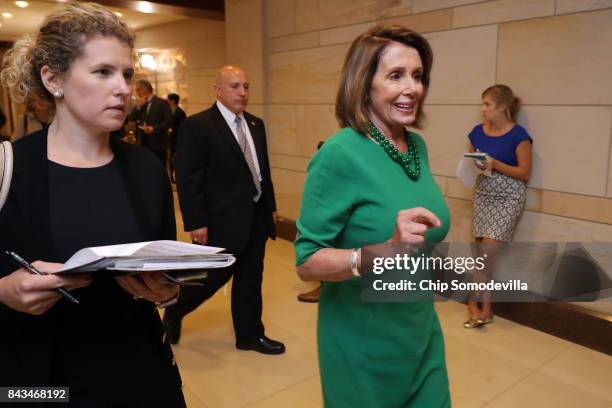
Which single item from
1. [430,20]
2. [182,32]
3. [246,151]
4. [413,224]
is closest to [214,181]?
[246,151]

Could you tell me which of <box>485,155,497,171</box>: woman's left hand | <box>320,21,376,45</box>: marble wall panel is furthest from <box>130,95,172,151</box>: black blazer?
<box>485,155,497,171</box>: woman's left hand

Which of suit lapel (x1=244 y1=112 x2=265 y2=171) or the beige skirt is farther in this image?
the beige skirt

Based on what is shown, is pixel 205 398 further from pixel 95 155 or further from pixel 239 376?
pixel 95 155

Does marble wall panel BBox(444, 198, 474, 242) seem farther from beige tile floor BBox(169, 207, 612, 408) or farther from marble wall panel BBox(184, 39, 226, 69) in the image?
marble wall panel BBox(184, 39, 226, 69)

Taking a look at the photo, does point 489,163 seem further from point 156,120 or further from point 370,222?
point 156,120

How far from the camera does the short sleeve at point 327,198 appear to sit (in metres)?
1.36

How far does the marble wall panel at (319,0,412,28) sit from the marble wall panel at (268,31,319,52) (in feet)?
0.69

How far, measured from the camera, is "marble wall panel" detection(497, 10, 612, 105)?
320 cm

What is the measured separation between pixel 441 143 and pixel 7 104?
17148 millimetres

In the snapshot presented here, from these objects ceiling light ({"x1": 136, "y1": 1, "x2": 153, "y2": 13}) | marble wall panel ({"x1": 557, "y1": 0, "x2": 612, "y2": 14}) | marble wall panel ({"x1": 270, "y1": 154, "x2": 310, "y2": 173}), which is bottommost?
marble wall panel ({"x1": 270, "y1": 154, "x2": 310, "y2": 173})

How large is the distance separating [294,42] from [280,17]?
45cm

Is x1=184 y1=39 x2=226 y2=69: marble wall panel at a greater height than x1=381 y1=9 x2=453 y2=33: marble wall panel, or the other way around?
x1=184 y1=39 x2=226 y2=69: marble wall panel

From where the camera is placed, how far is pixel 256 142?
341cm

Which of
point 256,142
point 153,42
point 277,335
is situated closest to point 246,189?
point 256,142
